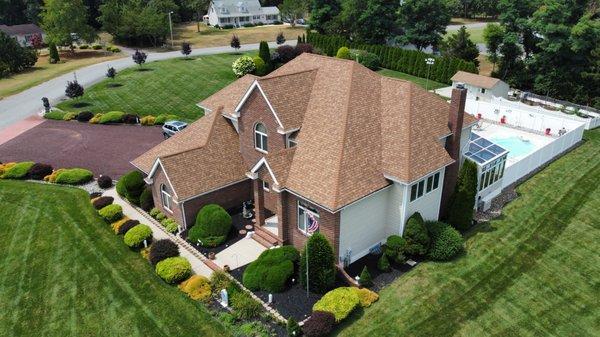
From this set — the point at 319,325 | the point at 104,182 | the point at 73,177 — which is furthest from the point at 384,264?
the point at 73,177

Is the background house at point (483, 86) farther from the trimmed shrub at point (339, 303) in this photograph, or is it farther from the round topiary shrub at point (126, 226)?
the round topiary shrub at point (126, 226)

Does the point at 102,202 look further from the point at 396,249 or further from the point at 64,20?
the point at 64,20

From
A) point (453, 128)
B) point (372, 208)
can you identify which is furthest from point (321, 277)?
point (453, 128)

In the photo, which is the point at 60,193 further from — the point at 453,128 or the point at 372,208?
the point at 453,128

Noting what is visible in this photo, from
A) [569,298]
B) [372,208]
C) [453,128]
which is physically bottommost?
[569,298]

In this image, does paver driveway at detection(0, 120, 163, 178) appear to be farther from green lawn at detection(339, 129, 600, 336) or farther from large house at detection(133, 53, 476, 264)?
green lawn at detection(339, 129, 600, 336)
